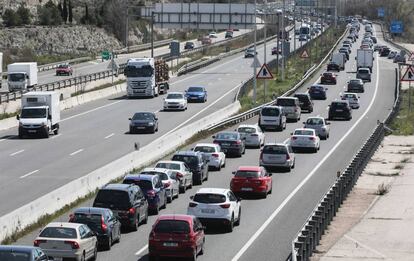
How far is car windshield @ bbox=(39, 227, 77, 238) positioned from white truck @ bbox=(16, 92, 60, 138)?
32879 mm

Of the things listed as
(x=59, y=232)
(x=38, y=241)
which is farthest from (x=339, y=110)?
(x=38, y=241)

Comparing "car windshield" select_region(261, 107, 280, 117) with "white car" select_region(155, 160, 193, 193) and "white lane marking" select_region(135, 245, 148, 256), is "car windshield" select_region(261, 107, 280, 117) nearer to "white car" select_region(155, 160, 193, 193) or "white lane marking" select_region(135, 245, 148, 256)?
"white car" select_region(155, 160, 193, 193)

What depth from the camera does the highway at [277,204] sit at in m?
29.4

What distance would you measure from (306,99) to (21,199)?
39891 millimetres

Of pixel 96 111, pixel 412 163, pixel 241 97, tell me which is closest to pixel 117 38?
pixel 241 97

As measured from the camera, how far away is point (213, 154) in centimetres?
4697

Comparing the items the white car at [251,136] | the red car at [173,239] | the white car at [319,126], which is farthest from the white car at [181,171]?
the white car at [319,126]

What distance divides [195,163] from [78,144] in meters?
14.8

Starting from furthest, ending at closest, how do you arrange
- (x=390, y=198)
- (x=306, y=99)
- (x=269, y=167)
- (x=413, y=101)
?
1. (x=413, y=101)
2. (x=306, y=99)
3. (x=269, y=167)
4. (x=390, y=198)

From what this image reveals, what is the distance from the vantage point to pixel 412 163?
2116 inches

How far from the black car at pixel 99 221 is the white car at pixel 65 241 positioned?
5.97ft

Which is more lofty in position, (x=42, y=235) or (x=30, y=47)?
(x=42, y=235)

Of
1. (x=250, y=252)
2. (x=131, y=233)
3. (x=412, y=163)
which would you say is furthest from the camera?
(x=412, y=163)

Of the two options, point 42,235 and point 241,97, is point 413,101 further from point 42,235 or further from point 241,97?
point 42,235
